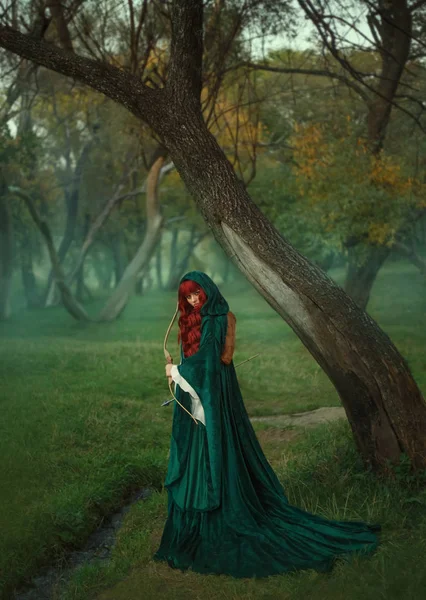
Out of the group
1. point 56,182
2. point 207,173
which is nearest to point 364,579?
point 207,173

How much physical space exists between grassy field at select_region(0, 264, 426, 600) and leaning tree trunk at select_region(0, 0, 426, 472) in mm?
472

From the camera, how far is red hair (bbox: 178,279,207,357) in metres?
5.39

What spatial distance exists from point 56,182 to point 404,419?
24685 mm

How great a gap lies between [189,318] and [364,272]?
1258 centimetres

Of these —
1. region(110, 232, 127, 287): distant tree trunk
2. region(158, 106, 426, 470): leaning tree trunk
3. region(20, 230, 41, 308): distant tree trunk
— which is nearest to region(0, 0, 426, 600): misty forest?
region(158, 106, 426, 470): leaning tree trunk

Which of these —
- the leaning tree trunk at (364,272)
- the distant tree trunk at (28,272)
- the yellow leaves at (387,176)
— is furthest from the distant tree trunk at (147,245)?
the distant tree trunk at (28,272)

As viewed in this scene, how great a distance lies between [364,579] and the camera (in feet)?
14.9

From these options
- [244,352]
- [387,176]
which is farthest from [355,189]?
[244,352]

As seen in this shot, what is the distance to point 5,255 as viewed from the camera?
23.9 metres

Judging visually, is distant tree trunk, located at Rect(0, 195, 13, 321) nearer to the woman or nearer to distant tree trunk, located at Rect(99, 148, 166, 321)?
distant tree trunk, located at Rect(99, 148, 166, 321)

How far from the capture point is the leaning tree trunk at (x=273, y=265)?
6367 mm

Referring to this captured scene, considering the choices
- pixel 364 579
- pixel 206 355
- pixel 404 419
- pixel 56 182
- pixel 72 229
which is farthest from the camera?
pixel 56 182

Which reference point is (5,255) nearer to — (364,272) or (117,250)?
(117,250)

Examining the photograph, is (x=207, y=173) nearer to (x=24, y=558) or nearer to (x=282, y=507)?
(x=282, y=507)
